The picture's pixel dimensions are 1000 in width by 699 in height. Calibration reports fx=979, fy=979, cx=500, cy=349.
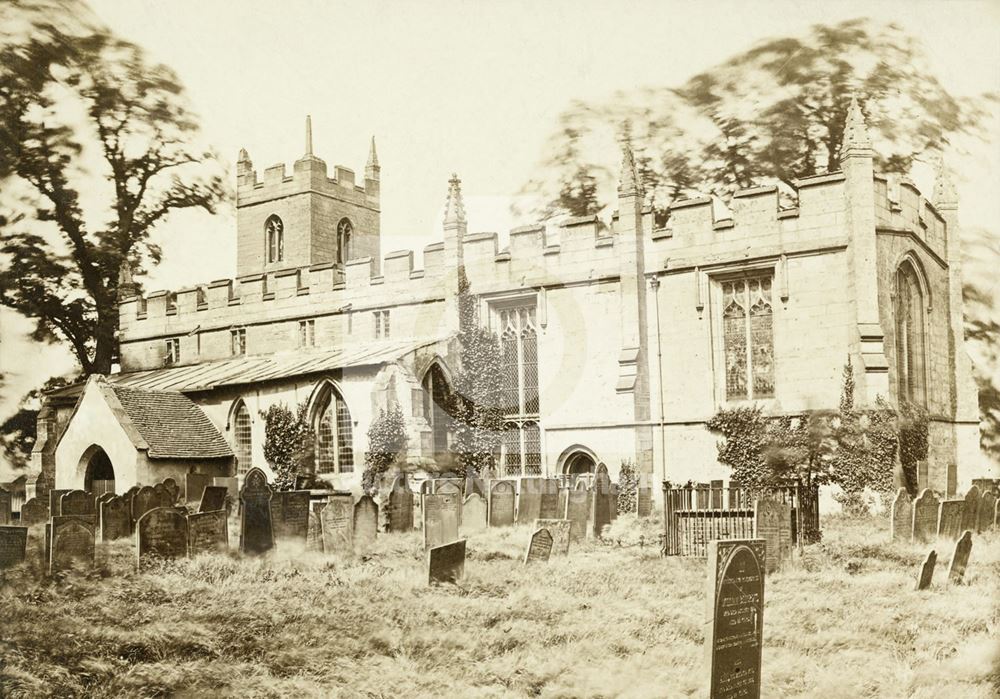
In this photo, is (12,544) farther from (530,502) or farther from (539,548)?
(530,502)

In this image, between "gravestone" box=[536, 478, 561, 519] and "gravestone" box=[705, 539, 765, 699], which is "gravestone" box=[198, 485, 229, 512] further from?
"gravestone" box=[705, 539, 765, 699]

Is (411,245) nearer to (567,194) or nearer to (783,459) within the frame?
(567,194)

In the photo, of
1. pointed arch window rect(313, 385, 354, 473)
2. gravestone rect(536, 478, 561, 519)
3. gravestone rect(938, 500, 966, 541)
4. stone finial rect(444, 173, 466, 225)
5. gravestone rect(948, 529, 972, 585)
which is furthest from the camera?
gravestone rect(536, 478, 561, 519)

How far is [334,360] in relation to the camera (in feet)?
24.7

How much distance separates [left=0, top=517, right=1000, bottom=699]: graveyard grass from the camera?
5285 millimetres

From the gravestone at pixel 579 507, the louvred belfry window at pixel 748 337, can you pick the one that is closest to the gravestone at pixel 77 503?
the gravestone at pixel 579 507

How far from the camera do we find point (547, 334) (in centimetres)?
873

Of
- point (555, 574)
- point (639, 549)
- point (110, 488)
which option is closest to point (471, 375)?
point (555, 574)

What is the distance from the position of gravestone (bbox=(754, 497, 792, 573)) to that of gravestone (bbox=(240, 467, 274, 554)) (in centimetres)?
411

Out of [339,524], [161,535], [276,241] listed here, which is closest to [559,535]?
[339,524]

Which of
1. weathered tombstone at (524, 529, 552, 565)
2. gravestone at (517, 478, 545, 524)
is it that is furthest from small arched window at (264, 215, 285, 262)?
gravestone at (517, 478, 545, 524)

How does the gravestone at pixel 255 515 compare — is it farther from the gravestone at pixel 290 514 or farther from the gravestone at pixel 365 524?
the gravestone at pixel 365 524

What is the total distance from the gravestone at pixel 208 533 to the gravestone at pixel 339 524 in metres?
0.77

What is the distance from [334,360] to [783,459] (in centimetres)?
497
